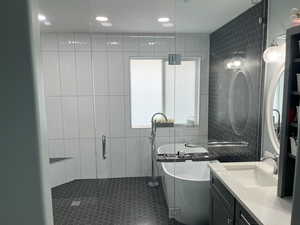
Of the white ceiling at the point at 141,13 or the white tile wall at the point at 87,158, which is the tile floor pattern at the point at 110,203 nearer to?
the white tile wall at the point at 87,158

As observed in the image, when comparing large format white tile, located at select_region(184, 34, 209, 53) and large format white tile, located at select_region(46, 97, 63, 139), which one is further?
large format white tile, located at select_region(46, 97, 63, 139)

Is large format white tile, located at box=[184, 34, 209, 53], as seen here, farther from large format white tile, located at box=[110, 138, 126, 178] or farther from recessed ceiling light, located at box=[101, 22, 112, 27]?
large format white tile, located at box=[110, 138, 126, 178]

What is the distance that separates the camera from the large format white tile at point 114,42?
3455mm

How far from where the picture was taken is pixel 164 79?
143 inches

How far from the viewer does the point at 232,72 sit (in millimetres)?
2771

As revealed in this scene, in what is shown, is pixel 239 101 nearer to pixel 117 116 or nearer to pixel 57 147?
pixel 117 116

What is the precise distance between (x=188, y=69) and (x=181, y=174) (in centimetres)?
170

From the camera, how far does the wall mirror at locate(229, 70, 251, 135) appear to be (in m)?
2.49

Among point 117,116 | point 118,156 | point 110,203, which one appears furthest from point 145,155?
point 110,203

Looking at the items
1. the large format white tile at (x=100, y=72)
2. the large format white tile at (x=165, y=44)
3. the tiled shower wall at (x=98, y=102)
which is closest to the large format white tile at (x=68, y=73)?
the tiled shower wall at (x=98, y=102)

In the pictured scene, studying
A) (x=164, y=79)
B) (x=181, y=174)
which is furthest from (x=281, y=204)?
(x=164, y=79)

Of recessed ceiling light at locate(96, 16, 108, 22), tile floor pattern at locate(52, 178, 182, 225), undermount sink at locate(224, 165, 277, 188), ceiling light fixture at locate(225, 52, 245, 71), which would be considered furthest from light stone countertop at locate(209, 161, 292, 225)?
recessed ceiling light at locate(96, 16, 108, 22)

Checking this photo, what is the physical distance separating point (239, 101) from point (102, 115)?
2210 millimetres

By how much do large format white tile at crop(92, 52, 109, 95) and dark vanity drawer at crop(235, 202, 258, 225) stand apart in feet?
8.87
